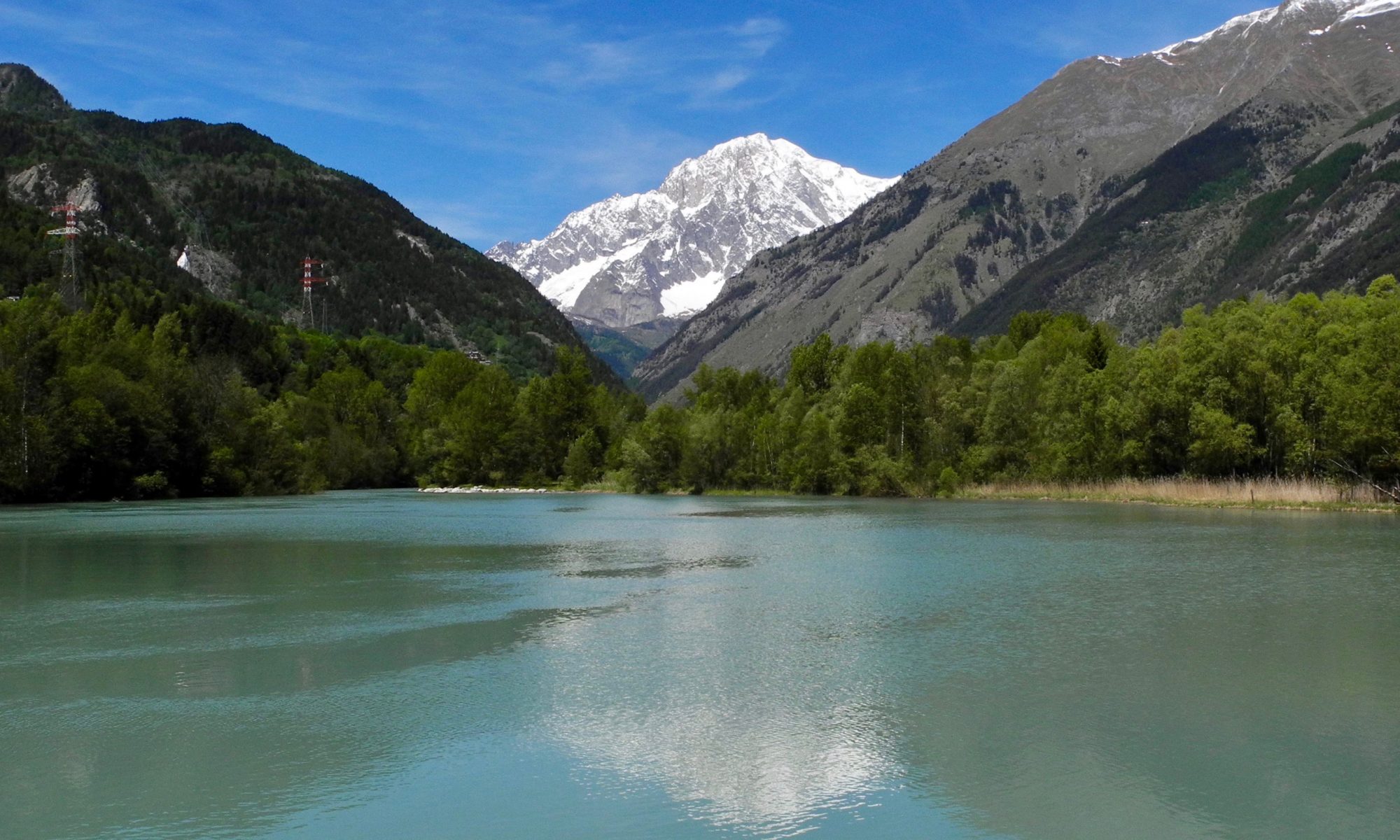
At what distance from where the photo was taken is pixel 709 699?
58.0 feet

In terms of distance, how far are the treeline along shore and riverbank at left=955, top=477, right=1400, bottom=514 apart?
41 cm

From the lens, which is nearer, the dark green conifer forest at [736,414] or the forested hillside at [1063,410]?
the forested hillside at [1063,410]

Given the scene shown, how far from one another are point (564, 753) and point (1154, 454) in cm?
7503

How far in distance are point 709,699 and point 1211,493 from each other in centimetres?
6223

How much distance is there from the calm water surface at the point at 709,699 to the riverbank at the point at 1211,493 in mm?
28862

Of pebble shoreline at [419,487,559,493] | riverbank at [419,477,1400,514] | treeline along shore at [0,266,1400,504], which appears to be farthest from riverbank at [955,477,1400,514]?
pebble shoreline at [419,487,559,493]

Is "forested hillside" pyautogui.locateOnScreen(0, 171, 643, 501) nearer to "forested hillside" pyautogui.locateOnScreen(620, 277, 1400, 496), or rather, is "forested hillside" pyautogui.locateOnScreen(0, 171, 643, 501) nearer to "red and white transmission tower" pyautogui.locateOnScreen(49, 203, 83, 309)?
"red and white transmission tower" pyautogui.locateOnScreen(49, 203, 83, 309)

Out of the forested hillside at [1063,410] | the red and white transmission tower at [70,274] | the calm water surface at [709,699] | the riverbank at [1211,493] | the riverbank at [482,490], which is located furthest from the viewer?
the red and white transmission tower at [70,274]

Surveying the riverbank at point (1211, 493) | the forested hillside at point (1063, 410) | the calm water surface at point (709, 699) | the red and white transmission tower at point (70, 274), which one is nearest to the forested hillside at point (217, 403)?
the red and white transmission tower at point (70, 274)

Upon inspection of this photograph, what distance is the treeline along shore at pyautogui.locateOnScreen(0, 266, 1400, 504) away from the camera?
7156 cm

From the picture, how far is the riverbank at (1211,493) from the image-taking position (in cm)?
6203

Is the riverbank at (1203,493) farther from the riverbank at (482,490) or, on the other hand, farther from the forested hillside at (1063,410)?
the riverbank at (482,490)

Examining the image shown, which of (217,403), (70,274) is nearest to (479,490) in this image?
(217,403)

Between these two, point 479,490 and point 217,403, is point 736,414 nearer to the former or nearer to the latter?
point 479,490
